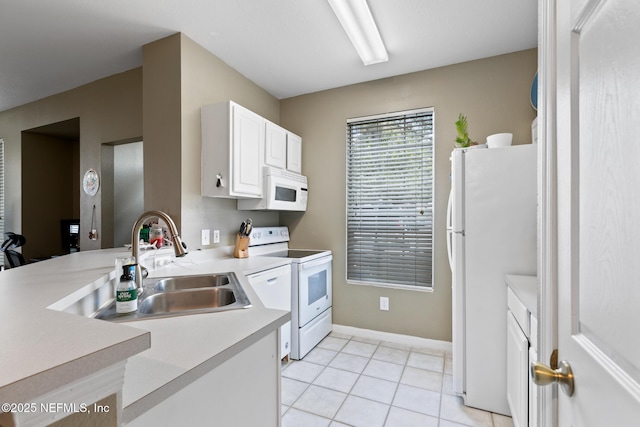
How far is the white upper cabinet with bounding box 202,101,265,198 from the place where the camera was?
7.81 feet

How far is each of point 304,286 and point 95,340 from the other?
2.26 m

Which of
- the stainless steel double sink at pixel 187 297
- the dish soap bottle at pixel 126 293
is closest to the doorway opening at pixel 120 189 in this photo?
the stainless steel double sink at pixel 187 297

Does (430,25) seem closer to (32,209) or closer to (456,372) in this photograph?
(456,372)

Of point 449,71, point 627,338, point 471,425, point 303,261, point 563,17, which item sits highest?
point 449,71

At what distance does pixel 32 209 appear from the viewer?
4.14m

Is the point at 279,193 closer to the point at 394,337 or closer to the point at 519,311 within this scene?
the point at 394,337

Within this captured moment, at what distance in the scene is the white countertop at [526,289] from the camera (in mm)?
1292

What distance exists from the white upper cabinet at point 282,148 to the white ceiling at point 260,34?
57cm

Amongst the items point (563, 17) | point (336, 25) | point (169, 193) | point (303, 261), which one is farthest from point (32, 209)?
point (563, 17)

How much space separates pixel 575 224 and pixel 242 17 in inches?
92.3

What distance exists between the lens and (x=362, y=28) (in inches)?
85.8

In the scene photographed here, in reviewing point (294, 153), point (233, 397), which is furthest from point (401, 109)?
point (233, 397)

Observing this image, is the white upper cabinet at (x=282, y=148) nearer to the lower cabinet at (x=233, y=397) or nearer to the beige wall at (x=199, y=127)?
the beige wall at (x=199, y=127)

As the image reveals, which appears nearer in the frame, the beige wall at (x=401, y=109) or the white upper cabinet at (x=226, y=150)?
the white upper cabinet at (x=226, y=150)
